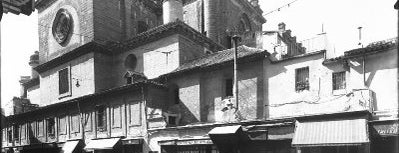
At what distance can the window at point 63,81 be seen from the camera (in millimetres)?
29797

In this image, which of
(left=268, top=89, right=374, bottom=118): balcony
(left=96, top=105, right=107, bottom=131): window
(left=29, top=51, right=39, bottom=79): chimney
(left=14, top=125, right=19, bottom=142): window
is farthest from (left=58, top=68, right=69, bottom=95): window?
(left=268, top=89, right=374, bottom=118): balcony

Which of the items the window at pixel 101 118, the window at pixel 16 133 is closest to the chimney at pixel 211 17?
the window at pixel 101 118

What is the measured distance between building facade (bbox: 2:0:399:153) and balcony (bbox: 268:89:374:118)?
0.04m

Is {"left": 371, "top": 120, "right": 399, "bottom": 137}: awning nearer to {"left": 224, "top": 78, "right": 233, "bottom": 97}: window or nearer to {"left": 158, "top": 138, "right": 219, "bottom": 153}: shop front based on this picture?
{"left": 158, "top": 138, "right": 219, "bottom": 153}: shop front

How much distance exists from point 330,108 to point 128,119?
38.4 feet

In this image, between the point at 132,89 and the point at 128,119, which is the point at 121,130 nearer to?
the point at 128,119

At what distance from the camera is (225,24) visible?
104ft

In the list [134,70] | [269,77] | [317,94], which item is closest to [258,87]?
[269,77]

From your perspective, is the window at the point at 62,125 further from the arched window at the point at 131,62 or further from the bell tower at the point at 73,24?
the arched window at the point at 131,62

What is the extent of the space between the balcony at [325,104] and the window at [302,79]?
0.47 metres

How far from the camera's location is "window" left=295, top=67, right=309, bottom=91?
17.4 metres

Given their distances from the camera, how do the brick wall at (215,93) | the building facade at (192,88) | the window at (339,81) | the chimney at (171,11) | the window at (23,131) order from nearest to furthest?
1. the building facade at (192,88)
2. the window at (339,81)
3. the brick wall at (215,93)
4. the chimney at (171,11)
5. the window at (23,131)

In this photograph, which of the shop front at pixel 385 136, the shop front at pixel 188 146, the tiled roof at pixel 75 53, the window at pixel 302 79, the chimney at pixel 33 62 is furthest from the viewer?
the chimney at pixel 33 62

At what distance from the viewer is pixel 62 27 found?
30984 millimetres
